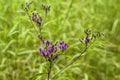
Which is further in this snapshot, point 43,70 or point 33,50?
point 33,50

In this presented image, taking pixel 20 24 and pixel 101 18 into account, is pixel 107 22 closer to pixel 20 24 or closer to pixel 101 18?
pixel 101 18

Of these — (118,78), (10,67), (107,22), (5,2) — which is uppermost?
(5,2)

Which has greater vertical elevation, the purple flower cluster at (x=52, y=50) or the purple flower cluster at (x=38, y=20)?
the purple flower cluster at (x=38, y=20)

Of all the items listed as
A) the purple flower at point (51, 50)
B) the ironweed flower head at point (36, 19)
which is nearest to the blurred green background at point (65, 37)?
the ironweed flower head at point (36, 19)

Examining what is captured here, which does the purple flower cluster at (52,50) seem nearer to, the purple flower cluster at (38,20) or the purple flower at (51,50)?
the purple flower at (51,50)

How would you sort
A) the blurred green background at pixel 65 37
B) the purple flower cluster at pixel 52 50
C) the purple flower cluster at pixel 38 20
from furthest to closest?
1. the blurred green background at pixel 65 37
2. the purple flower cluster at pixel 38 20
3. the purple flower cluster at pixel 52 50

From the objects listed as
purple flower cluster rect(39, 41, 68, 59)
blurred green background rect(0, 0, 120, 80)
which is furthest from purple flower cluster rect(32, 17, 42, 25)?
blurred green background rect(0, 0, 120, 80)

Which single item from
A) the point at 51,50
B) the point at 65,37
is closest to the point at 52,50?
the point at 51,50

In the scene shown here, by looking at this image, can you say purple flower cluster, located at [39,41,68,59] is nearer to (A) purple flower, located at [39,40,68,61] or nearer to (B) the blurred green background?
(A) purple flower, located at [39,40,68,61]

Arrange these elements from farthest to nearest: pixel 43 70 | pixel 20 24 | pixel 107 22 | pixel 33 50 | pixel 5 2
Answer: pixel 107 22 → pixel 5 2 → pixel 20 24 → pixel 33 50 → pixel 43 70

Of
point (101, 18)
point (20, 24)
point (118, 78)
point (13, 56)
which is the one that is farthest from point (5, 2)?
point (118, 78)
